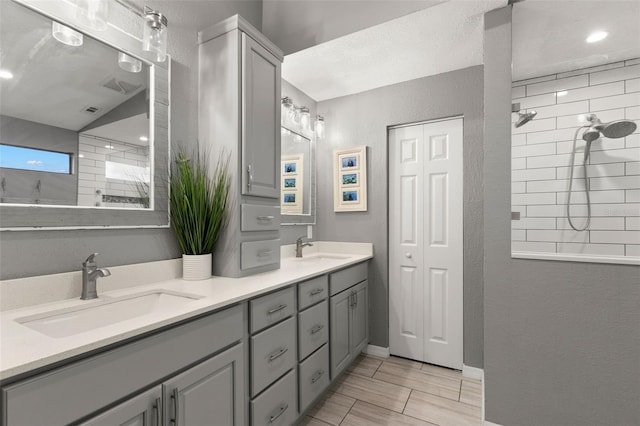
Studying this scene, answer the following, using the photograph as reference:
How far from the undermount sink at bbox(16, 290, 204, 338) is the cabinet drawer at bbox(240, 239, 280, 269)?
0.44m

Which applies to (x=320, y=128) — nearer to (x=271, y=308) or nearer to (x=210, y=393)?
(x=271, y=308)

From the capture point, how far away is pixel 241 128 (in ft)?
5.51

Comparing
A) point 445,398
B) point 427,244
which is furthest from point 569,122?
point 445,398

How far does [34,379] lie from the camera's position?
70 centimetres

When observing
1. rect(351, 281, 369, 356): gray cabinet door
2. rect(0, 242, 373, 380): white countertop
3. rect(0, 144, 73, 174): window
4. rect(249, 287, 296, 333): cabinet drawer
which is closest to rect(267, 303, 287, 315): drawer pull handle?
rect(249, 287, 296, 333): cabinet drawer

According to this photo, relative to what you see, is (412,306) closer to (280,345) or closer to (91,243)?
(280,345)

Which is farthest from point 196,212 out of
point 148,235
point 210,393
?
point 210,393

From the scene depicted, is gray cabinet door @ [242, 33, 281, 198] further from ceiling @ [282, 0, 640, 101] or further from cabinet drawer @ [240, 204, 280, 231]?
ceiling @ [282, 0, 640, 101]

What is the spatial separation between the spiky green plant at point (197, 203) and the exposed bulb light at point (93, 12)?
0.64m

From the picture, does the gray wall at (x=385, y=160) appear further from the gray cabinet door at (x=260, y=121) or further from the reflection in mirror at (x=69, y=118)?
the reflection in mirror at (x=69, y=118)

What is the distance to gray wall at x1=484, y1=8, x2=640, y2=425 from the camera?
1.49 meters

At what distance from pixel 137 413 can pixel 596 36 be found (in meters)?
2.81

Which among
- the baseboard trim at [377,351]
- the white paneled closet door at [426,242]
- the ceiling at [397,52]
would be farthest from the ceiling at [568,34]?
the baseboard trim at [377,351]

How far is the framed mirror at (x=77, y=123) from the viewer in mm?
1091
